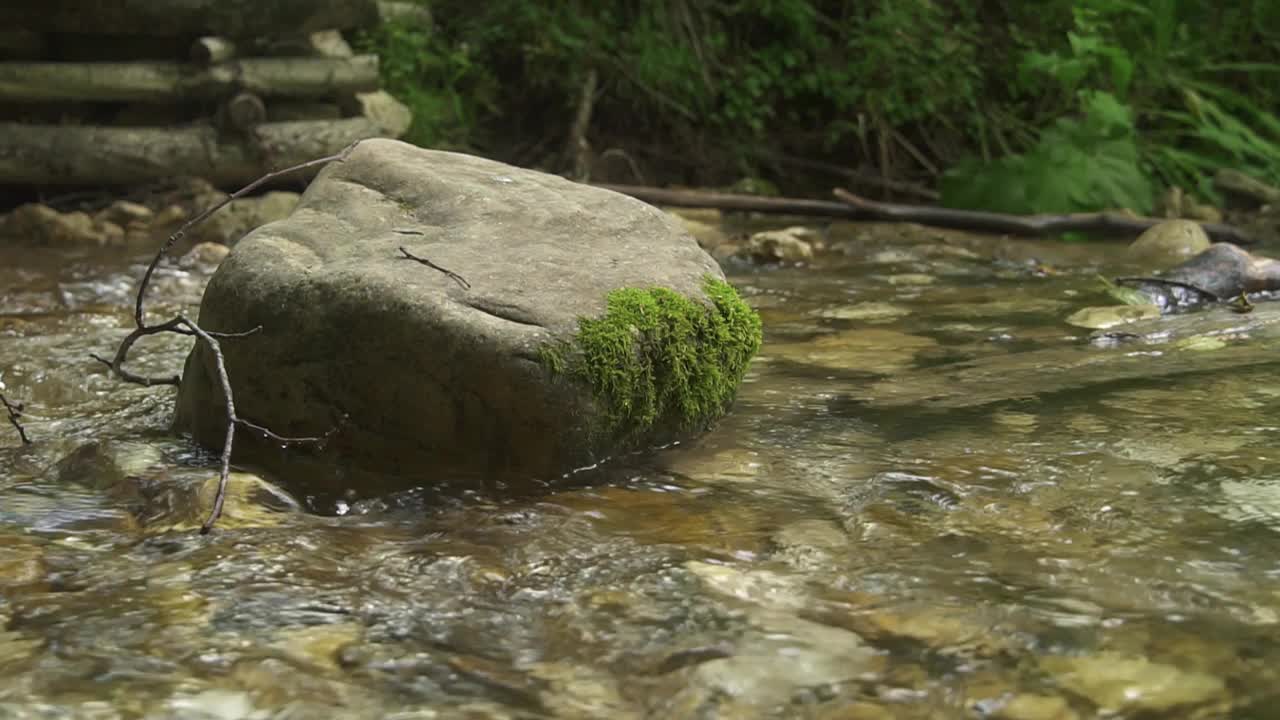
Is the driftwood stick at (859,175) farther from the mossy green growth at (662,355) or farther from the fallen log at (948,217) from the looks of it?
the mossy green growth at (662,355)

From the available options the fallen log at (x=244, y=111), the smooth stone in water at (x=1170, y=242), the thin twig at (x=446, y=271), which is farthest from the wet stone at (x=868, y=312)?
the fallen log at (x=244, y=111)

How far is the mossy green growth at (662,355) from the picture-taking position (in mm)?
2900

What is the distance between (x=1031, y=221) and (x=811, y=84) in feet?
10.3

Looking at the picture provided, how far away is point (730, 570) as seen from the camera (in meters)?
2.33

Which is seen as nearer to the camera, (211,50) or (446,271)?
(446,271)

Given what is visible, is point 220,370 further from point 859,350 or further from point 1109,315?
point 1109,315

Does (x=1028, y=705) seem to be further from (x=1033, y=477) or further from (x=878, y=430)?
(x=878, y=430)

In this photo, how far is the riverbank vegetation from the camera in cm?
921

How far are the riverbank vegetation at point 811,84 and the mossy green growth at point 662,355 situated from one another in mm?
5977

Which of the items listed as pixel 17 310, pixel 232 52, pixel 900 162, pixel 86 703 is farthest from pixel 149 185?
pixel 86 703

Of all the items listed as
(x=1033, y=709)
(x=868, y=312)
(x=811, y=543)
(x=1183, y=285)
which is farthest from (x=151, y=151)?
(x=1033, y=709)

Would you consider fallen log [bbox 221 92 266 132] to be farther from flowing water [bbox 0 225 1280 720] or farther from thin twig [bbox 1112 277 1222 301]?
thin twig [bbox 1112 277 1222 301]

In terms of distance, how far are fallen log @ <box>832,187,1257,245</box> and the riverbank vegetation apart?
1.78 m

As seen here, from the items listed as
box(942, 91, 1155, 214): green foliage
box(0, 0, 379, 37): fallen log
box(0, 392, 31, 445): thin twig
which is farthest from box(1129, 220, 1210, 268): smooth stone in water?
box(0, 392, 31, 445): thin twig
